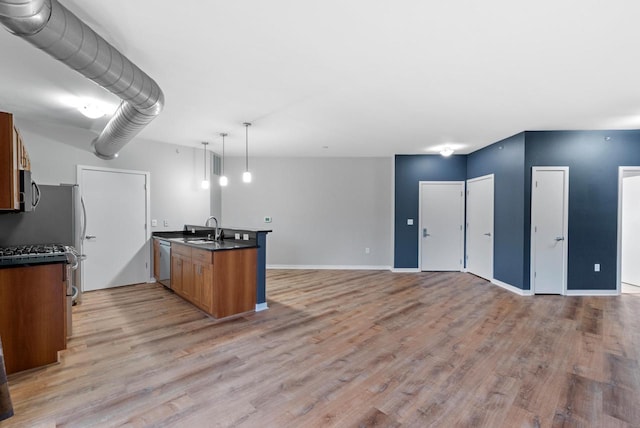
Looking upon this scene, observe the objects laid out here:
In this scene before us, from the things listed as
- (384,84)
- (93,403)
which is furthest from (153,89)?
(93,403)

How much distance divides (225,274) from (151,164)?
3.03m

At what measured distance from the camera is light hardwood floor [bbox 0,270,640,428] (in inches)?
75.0

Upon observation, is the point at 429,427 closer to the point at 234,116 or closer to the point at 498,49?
the point at 498,49

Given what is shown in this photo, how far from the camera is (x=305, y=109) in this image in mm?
3654

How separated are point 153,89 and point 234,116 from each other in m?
1.45

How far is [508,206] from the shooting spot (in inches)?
195

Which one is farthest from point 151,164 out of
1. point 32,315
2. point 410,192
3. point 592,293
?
point 592,293

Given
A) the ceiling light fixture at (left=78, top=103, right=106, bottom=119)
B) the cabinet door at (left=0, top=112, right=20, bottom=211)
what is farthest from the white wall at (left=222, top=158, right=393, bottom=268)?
the cabinet door at (left=0, top=112, right=20, bottom=211)

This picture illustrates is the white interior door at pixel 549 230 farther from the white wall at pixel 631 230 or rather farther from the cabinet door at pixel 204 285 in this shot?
the cabinet door at pixel 204 285

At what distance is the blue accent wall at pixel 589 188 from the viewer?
452 centimetres

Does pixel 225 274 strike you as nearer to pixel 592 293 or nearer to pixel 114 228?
pixel 114 228

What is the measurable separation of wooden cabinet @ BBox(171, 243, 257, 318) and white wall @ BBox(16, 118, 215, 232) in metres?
1.89

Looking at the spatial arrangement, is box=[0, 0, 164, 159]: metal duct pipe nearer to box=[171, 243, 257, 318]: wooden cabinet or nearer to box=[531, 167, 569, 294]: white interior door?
box=[171, 243, 257, 318]: wooden cabinet

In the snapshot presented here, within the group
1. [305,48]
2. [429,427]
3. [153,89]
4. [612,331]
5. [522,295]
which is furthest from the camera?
[522,295]
